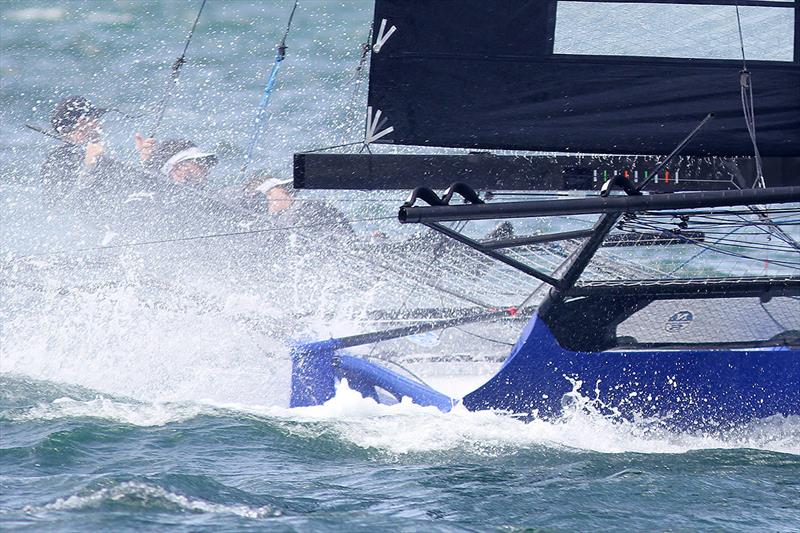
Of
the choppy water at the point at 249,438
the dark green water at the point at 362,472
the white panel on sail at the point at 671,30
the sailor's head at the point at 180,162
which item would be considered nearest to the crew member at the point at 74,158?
the choppy water at the point at 249,438

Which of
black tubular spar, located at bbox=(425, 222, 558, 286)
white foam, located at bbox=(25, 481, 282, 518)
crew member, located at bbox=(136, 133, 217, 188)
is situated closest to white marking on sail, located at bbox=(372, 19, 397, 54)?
black tubular spar, located at bbox=(425, 222, 558, 286)

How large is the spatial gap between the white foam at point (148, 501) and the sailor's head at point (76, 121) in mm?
5561

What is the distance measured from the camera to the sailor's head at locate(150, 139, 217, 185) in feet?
26.2

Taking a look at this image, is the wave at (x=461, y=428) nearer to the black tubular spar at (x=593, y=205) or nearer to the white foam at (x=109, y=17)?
the black tubular spar at (x=593, y=205)

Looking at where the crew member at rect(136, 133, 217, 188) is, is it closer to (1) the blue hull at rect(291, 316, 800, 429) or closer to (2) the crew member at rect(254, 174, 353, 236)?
(2) the crew member at rect(254, 174, 353, 236)

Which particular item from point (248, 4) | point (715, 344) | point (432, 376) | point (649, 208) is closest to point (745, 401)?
point (715, 344)

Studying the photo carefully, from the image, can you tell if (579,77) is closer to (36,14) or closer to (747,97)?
(747,97)

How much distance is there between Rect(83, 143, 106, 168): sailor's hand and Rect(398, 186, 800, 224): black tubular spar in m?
4.72

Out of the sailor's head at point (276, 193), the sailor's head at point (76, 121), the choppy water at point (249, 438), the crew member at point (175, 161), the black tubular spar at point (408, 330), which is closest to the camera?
the choppy water at point (249, 438)

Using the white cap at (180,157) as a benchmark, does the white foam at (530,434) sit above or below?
below

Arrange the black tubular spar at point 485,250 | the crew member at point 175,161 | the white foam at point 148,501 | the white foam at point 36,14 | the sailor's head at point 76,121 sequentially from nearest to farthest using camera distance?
the white foam at point 148,501
the black tubular spar at point 485,250
the crew member at point 175,161
the sailor's head at point 76,121
the white foam at point 36,14

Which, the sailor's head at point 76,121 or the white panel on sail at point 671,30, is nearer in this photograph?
the white panel on sail at point 671,30

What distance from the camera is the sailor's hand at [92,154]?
819 centimetres

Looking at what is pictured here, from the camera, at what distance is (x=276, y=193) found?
7816mm
